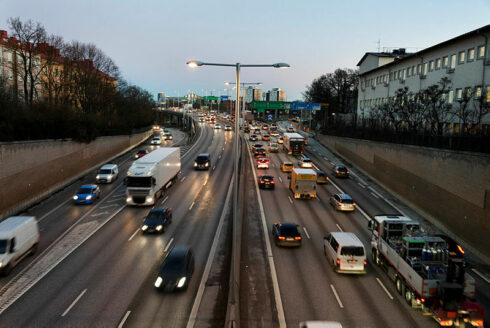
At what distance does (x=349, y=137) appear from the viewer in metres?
58.8

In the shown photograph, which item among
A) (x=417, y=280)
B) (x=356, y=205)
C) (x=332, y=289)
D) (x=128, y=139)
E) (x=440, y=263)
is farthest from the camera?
(x=128, y=139)

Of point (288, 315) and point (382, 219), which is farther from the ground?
point (382, 219)

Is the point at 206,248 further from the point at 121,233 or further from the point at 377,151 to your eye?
the point at 377,151

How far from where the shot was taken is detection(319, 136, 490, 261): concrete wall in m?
24.3

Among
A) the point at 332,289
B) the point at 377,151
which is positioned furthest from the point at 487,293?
the point at 377,151

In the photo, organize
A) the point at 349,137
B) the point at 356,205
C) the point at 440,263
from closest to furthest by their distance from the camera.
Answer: the point at 440,263 → the point at 356,205 → the point at 349,137

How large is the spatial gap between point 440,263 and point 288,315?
738 cm

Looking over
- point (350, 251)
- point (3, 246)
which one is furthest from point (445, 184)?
point (3, 246)

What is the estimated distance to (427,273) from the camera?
1581cm

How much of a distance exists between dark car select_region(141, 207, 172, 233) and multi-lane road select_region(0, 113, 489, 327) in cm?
65

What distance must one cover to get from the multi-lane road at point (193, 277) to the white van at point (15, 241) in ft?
2.05

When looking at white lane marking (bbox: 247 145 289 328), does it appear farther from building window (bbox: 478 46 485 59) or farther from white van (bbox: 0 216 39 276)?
building window (bbox: 478 46 485 59)

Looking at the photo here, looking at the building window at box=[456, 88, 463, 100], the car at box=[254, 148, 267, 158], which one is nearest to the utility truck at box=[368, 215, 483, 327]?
the building window at box=[456, 88, 463, 100]

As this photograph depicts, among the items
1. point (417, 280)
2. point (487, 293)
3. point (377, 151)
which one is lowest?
point (487, 293)
